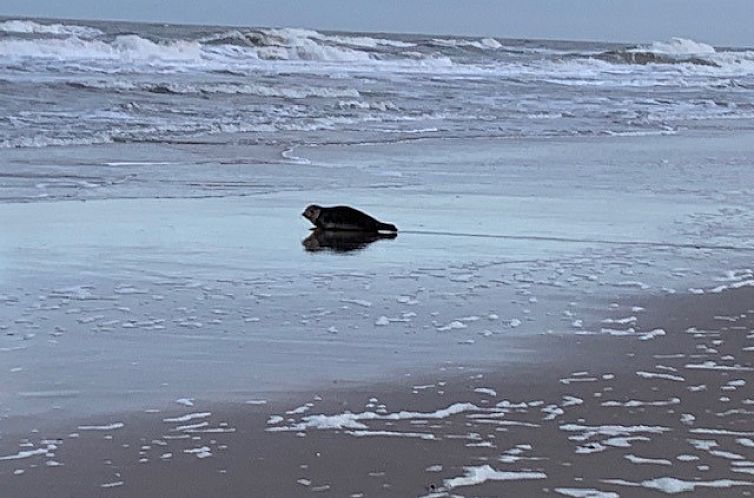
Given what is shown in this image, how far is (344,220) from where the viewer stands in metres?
8.55

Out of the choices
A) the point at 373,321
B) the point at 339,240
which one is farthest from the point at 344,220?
the point at 373,321

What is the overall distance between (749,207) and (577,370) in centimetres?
547

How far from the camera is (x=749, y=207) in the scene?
10.0 metres

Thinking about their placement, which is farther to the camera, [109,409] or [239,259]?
[239,259]

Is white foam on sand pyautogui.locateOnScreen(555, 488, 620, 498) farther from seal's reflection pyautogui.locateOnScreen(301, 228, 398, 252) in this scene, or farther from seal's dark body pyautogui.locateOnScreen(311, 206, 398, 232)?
seal's dark body pyautogui.locateOnScreen(311, 206, 398, 232)

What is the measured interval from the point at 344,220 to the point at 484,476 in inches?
193

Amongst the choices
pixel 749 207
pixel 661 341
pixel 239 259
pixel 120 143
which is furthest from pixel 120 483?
pixel 120 143

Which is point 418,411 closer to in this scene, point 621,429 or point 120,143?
point 621,429

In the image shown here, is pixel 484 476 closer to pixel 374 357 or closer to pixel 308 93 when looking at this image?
pixel 374 357

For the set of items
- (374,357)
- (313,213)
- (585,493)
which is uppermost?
(313,213)

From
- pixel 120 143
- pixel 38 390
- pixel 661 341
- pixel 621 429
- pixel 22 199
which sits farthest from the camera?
pixel 120 143

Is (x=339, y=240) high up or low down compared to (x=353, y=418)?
up

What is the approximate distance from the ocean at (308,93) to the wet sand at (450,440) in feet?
33.0

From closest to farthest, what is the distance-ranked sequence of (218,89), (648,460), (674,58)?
(648,460) < (218,89) < (674,58)
